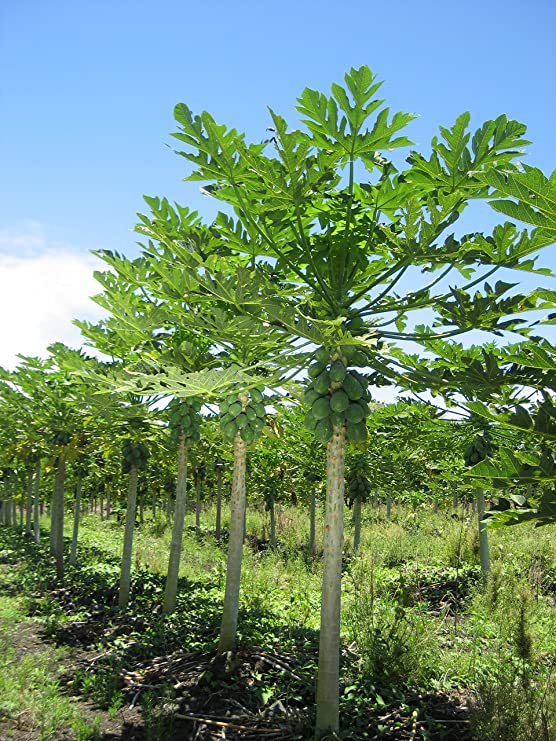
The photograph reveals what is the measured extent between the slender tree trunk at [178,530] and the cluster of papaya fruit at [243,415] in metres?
2.98

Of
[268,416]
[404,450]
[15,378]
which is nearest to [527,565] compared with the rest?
[404,450]

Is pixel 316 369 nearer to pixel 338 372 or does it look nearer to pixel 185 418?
pixel 338 372

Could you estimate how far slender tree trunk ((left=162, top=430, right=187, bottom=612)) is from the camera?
10078 millimetres

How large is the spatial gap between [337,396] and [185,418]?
485 centimetres

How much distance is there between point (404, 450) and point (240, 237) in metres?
11.2

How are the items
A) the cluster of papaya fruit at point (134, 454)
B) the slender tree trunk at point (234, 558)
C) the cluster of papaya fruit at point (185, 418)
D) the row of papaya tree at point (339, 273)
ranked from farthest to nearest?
1. the cluster of papaya fruit at point (134, 454)
2. the cluster of papaya fruit at point (185, 418)
3. the slender tree trunk at point (234, 558)
4. the row of papaya tree at point (339, 273)

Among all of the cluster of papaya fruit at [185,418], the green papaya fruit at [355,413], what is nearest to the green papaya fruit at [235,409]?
the cluster of papaya fruit at [185,418]

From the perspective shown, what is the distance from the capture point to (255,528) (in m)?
27.0

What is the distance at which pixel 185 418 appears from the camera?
946 cm

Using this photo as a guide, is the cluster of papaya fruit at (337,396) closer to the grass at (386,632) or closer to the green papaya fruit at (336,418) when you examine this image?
the green papaya fruit at (336,418)

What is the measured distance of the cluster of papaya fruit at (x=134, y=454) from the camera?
12.0 m

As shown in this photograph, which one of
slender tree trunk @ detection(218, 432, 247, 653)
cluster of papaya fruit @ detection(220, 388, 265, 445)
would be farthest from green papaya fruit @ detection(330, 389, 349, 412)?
slender tree trunk @ detection(218, 432, 247, 653)

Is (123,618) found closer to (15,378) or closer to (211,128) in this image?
(15,378)

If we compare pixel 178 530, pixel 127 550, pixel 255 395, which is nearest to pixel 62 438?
pixel 127 550
